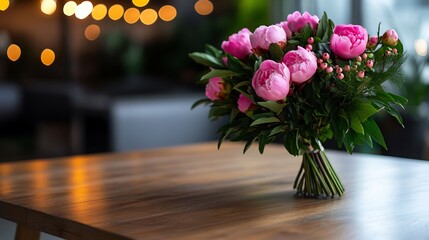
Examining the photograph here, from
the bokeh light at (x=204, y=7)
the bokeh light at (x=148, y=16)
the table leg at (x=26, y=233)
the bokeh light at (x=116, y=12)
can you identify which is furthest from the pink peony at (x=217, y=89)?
the bokeh light at (x=204, y=7)

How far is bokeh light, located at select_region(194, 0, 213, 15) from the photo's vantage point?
18.2 ft

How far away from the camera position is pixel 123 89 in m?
5.39

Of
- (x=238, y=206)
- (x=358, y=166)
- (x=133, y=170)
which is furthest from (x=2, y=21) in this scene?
(x=238, y=206)

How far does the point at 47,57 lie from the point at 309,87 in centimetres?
360

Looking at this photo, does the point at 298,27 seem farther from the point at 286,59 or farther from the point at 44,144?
the point at 44,144

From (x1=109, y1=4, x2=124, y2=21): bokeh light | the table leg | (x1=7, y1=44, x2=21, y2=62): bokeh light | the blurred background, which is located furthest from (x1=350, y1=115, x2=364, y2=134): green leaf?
(x1=109, y1=4, x2=124, y2=21): bokeh light

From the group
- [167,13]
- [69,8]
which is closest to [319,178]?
[69,8]

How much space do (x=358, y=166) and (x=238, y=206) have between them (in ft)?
2.28

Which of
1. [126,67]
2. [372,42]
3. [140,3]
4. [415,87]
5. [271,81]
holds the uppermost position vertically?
[140,3]

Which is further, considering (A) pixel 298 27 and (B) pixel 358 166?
(B) pixel 358 166

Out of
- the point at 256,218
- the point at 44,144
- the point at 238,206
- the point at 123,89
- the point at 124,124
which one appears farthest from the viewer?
the point at 123,89

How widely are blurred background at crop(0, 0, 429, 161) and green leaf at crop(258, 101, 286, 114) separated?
2813mm

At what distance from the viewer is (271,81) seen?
1623 mm

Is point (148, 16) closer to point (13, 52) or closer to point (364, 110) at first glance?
point (13, 52)
